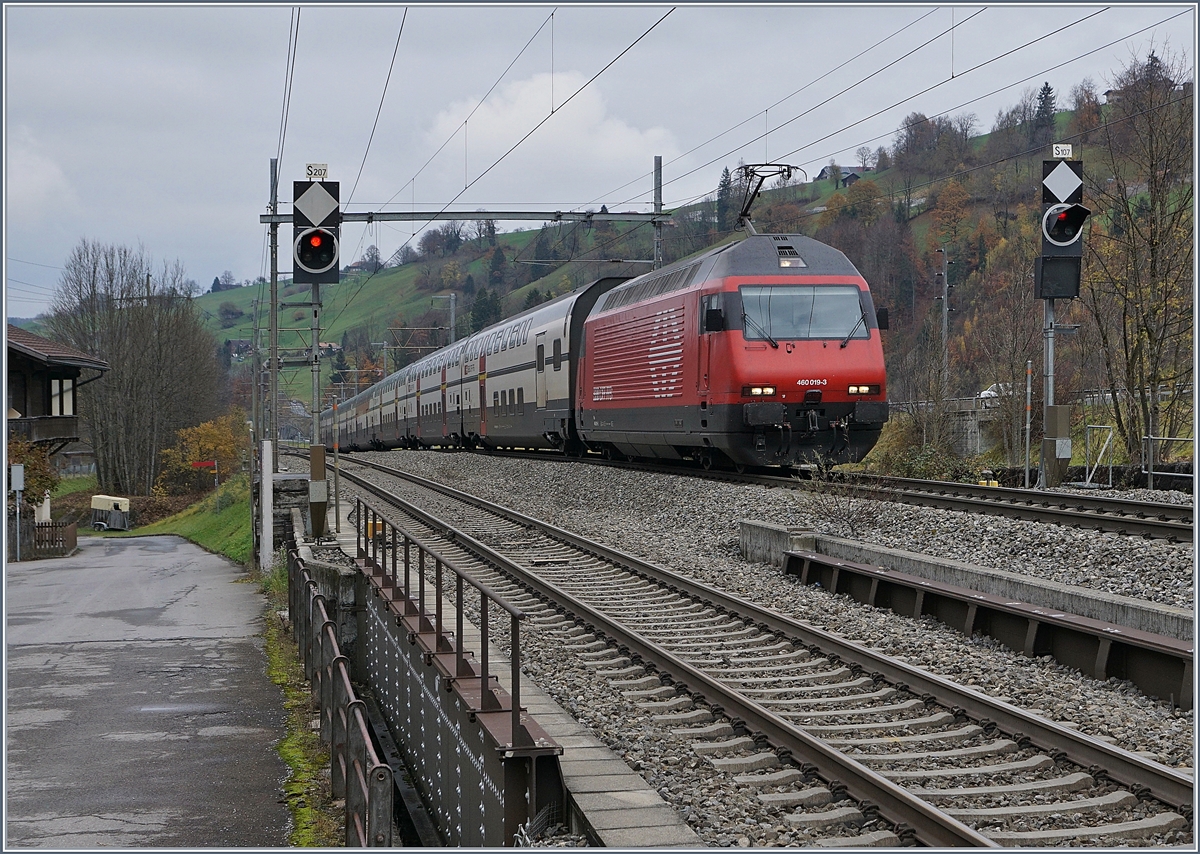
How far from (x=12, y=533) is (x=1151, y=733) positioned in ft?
129

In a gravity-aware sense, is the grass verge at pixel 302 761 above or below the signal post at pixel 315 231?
below

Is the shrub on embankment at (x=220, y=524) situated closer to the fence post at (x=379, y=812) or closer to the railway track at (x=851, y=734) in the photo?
the railway track at (x=851, y=734)

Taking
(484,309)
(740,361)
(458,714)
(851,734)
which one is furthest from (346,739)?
(484,309)

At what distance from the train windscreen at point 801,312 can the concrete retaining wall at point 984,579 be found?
4781 mm

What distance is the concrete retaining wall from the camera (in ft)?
26.4

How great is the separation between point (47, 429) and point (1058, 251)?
132 feet

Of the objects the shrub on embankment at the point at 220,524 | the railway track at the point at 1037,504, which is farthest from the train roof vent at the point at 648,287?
the shrub on embankment at the point at 220,524

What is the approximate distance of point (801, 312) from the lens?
18.0 m

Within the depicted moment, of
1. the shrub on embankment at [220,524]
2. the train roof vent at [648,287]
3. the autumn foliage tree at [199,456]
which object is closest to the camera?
the train roof vent at [648,287]

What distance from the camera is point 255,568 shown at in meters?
25.3

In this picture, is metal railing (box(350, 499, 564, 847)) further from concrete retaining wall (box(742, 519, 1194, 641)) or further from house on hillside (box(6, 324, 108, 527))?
house on hillside (box(6, 324, 108, 527))

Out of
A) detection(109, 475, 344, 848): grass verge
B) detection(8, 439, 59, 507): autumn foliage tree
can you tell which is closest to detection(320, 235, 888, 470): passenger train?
detection(109, 475, 344, 848): grass verge

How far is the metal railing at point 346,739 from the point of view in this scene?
237 inches

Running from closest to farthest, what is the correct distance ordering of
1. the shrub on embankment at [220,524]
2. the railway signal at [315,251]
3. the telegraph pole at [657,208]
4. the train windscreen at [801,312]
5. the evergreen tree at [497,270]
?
the railway signal at [315,251], the train windscreen at [801,312], the telegraph pole at [657,208], the shrub on embankment at [220,524], the evergreen tree at [497,270]
